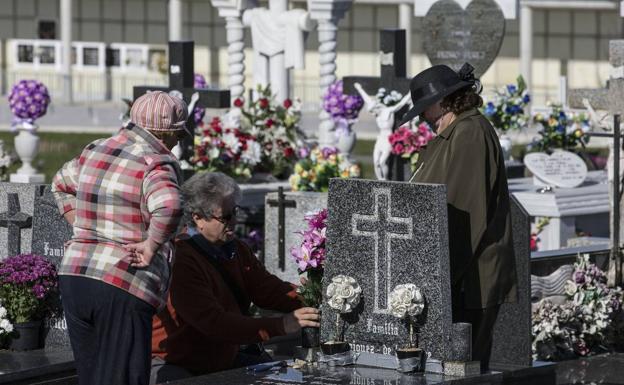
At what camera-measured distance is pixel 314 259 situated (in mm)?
6812

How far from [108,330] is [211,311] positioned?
554mm

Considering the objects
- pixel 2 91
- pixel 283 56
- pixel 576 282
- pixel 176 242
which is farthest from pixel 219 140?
pixel 2 91

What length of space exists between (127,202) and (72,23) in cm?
3643

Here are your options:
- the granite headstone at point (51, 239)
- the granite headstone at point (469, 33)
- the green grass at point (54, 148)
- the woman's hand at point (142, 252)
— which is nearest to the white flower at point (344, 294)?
the woman's hand at point (142, 252)

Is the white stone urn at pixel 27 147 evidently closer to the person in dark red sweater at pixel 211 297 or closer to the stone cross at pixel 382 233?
the person in dark red sweater at pixel 211 297

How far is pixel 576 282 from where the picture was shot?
30.3ft

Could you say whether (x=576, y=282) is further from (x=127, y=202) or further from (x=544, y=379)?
(x=127, y=202)

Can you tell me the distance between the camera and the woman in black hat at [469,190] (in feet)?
20.5

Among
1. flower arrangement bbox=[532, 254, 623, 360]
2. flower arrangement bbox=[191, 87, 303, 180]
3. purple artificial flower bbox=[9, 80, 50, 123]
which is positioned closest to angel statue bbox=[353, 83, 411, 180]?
flower arrangement bbox=[191, 87, 303, 180]

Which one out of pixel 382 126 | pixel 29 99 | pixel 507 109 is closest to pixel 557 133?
pixel 507 109

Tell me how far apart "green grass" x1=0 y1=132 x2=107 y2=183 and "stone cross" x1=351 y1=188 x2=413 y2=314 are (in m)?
14.1

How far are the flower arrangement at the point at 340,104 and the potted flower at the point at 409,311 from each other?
26.5 feet

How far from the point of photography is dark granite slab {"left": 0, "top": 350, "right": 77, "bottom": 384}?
23.6ft

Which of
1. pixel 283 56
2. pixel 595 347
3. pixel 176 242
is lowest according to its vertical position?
pixel 595 347
